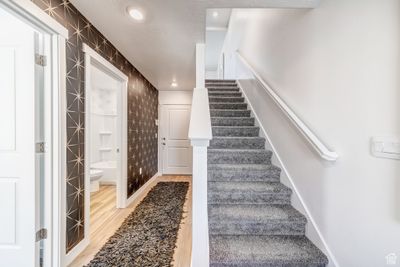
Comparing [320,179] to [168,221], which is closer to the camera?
[320,179]

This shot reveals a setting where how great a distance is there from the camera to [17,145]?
1.68 m

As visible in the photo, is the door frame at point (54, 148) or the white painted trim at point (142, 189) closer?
the door frame at point (54, 148)

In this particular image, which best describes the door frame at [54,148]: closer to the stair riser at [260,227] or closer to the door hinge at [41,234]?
Answer: the door hinge at [41,234]

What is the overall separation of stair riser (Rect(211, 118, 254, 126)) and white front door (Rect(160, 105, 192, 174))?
236cm

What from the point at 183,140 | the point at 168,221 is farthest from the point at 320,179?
the point at 183,140

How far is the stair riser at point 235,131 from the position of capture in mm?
3018

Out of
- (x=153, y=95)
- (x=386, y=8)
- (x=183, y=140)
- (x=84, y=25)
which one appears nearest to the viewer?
(x=386, y=8)

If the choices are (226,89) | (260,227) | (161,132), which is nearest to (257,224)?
(260,227)

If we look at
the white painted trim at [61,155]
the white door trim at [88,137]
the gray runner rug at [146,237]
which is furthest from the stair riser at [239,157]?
the white painted trim at [61,155]

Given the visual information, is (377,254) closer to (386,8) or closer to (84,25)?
(386,8)

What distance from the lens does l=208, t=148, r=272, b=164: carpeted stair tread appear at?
258 cm

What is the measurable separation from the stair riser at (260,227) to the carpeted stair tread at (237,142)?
43.3 inches

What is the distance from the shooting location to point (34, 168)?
1.67 meters

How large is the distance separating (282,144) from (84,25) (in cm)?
232
